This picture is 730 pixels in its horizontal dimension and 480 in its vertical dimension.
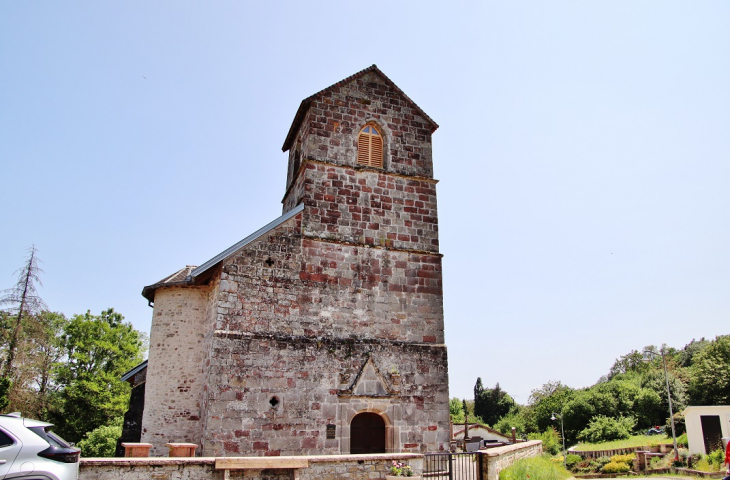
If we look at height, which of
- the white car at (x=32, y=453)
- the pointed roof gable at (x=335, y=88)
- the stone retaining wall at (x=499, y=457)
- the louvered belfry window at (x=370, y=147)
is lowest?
the stone retaining wall at (x=499, y=457)

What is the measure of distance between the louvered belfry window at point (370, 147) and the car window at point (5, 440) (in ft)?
38.9

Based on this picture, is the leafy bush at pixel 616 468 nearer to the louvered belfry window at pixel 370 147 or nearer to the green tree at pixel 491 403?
the louvered belfry window at pixel 370 147

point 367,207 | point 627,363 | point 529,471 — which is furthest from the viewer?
point 627,363

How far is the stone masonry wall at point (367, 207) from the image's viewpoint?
15.5 m

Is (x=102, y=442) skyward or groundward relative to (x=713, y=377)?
groundward

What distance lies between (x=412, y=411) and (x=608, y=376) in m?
92.5

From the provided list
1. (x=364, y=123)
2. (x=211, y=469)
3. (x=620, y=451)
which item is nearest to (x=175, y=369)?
(x=211, y=469)

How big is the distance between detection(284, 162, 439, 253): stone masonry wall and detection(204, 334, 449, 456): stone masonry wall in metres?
3.20

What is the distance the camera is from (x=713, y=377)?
43688 mm

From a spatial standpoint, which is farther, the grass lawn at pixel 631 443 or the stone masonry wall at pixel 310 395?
the grass lawn at pixel 631 443

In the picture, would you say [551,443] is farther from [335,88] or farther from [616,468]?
[335,88]

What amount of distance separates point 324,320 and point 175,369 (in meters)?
4.53

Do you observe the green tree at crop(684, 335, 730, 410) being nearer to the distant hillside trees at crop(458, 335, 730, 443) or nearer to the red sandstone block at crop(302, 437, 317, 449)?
the distant hillside trees at crop(458, 335, 730, 443)

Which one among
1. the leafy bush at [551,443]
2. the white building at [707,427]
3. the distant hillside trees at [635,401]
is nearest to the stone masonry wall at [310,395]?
the white building at [707,427]
